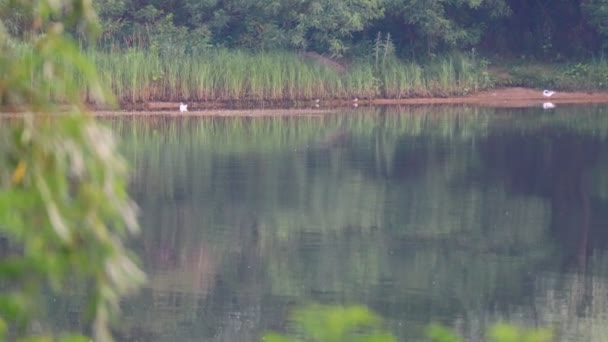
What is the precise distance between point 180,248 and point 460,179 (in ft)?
16.3

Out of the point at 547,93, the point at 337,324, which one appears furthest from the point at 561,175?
the point at 337,324

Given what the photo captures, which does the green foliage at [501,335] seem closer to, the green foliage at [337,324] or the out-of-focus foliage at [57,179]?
the green foliage at [337,324]

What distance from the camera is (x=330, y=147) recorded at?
1758 centimetres

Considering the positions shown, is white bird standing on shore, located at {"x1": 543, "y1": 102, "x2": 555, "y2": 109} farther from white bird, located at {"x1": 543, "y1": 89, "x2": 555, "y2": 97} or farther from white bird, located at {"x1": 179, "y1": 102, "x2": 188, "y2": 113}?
white bird, located at {"x1": 179, "y1": 102, "x2": 188, "y2": 113}

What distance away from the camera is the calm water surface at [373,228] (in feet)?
27.5

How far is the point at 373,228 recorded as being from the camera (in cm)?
1143

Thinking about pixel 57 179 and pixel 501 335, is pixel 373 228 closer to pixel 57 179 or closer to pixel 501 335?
pixel 501 335

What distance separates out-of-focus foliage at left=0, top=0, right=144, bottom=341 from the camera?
246cm

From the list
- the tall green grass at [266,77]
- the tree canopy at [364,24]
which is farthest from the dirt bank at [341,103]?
the tree canopy at [364,24]

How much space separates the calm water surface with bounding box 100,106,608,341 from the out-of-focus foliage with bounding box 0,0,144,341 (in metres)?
5.22

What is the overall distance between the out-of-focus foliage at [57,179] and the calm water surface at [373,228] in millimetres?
5219

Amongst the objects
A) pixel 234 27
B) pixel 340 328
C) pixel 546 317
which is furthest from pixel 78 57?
pixel 234 27

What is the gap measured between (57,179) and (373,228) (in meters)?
9.07

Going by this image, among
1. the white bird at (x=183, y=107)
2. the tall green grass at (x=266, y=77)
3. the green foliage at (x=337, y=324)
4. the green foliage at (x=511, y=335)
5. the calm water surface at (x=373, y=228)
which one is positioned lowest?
the calm water surface at (x=373, y=228)
